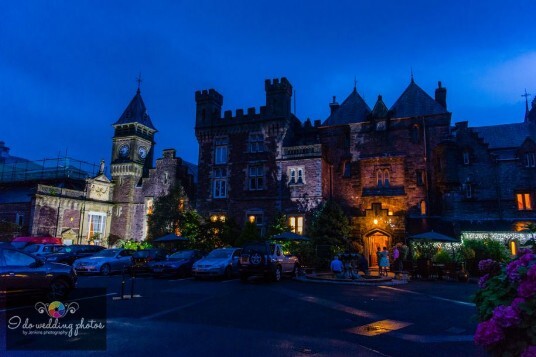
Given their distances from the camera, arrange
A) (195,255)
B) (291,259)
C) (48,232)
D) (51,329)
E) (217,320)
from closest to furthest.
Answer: (51,329) < (217,320) < (291,259) < (195,255) < (48,232)

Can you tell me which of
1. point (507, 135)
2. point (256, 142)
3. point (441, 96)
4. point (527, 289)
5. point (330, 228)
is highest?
point (441, 96)

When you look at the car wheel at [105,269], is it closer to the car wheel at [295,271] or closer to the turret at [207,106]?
the car wheel at [295,271]

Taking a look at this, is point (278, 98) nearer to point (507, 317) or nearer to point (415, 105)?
point (415, 105)

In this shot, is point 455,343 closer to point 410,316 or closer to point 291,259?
point 410,316

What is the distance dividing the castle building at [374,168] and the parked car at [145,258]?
30.4 ft

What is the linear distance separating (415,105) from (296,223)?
13.6 m

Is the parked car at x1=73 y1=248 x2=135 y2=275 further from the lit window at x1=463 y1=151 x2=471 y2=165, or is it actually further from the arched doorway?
the lit window at x1=463 y1=151 x2=471 y2=165

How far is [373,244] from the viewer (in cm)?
2933

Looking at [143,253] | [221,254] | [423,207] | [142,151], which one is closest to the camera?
[221,254]

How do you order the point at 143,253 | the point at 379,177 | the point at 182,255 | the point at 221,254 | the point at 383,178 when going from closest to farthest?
the point at 221,254 → the point at 182,255 → the point at 143,253 → the point at 383,178 → the point at 379,177

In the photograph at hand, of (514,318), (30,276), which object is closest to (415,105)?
(30,276)

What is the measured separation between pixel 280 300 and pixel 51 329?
270 inches

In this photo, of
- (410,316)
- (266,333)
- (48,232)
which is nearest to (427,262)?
(410,316)

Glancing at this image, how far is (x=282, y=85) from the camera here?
106 ft
